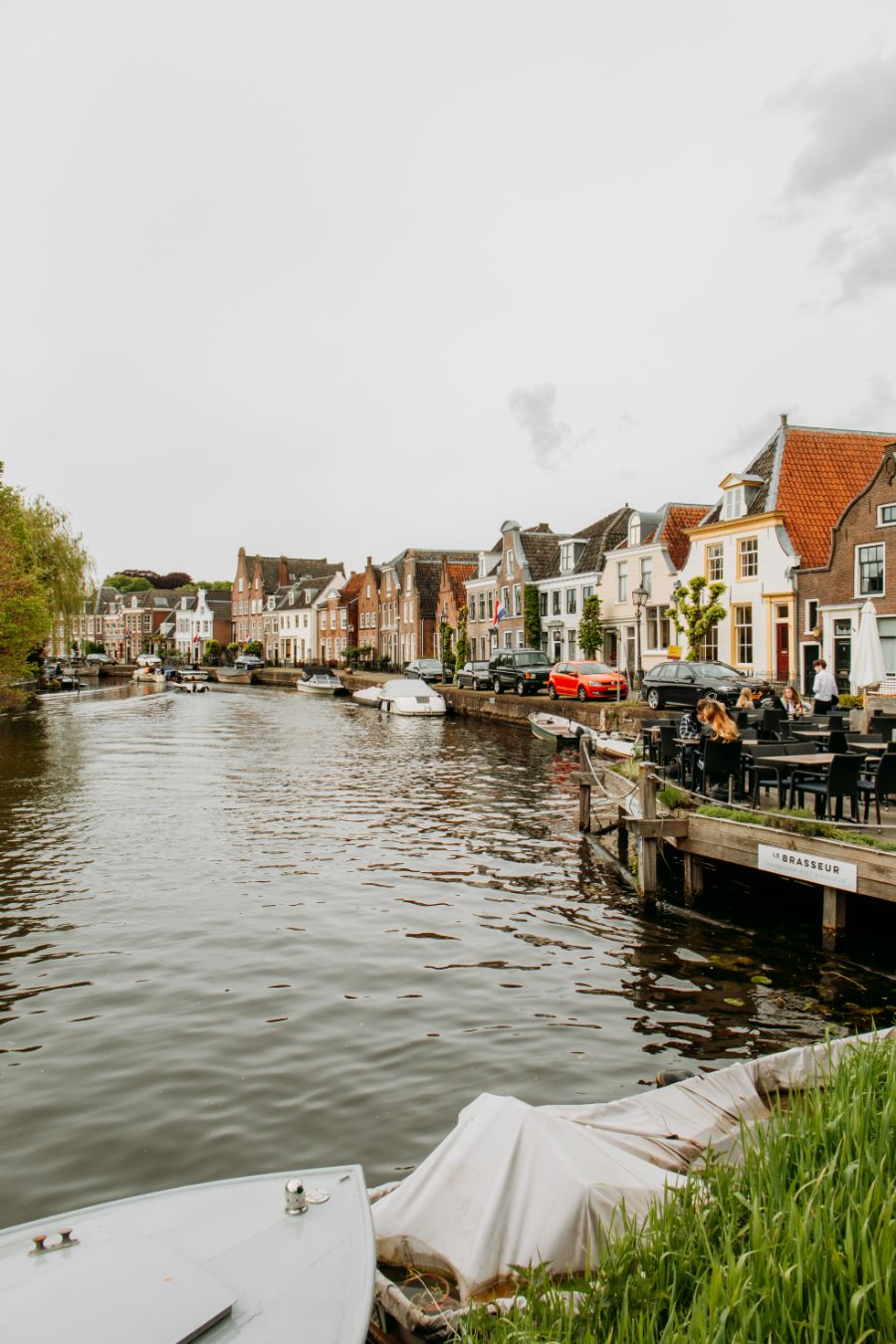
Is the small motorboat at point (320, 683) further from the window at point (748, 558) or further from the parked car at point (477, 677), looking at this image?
the window at point (748, 558)

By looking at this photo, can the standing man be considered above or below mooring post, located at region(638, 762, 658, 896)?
above

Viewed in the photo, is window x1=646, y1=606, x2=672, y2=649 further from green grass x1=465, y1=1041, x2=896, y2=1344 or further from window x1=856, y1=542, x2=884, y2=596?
green grass x1=465, y1=1041, x2=896, y2=1344

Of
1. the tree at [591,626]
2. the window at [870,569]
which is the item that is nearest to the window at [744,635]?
the window at [870,569]

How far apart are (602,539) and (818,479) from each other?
1613 centimetres

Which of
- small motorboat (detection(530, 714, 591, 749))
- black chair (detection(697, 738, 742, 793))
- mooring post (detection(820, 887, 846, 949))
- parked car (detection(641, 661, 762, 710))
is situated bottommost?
mooring post (detection(820, 887, 846, 949))

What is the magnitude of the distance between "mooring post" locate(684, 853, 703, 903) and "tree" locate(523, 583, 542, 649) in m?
45.8

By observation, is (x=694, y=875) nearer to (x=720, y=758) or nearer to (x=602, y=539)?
(x=720, y=758)

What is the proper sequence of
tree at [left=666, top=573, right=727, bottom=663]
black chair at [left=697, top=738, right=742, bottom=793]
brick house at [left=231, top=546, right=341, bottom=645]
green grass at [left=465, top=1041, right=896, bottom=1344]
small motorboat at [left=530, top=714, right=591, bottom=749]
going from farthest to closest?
brick house at [left=231, top=546, right=341, bottom=645] < tree at [left=666, top=573, right=727, bottom=663] < small motorboat at [left=530, top=714, right=591, bottom=749] < black chair at [left=697, top=738, right=742, bottom=793] < green grass at [left=465, top=1041, right=896, bottom=1344]

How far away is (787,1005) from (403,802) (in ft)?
43.2

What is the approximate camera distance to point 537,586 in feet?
195

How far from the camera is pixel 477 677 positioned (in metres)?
51.1

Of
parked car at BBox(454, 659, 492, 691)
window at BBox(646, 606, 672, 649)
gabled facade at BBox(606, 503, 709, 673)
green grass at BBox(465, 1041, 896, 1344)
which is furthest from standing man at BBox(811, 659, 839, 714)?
parked car at BBox(454, 659, 492, 691)

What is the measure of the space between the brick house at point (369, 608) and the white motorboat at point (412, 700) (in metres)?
43.8

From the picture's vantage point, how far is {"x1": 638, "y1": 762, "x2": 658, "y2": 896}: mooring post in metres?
13.0
